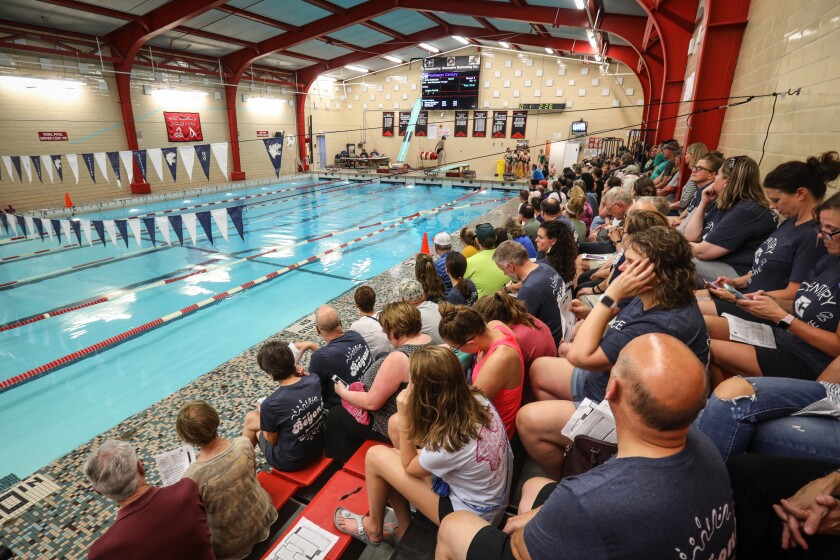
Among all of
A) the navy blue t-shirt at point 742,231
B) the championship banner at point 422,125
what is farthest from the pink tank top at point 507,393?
the championship banner at point 422,125

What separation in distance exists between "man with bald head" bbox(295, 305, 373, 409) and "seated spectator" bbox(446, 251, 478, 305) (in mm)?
1154

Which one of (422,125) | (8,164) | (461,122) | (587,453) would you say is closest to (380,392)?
(587,453)

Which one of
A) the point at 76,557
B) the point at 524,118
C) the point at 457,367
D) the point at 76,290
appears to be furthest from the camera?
the point at 524,118

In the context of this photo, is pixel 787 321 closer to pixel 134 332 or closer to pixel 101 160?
pixel 134 332

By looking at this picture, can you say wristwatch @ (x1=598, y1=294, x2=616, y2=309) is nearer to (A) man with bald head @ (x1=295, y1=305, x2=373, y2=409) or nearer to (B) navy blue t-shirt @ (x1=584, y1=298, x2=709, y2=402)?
(B) navy blue t-shirt @ (x1=584, y1=298, x2=709, y2=402)

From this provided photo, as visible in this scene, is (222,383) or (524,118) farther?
(524,118)

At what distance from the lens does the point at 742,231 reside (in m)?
2.92

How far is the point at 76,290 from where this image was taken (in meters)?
6.85

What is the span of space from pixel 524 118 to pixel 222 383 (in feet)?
65.0

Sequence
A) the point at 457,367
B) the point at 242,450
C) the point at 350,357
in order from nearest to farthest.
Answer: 1. the point at 457,367
2. the point at 242,450
3. the point at 350,357

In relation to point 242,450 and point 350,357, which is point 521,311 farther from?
point 242,450

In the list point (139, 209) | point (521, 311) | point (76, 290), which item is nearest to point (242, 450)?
point (521, 311)

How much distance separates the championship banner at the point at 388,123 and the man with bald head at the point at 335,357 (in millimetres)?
22140

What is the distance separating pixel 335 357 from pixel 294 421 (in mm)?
491
